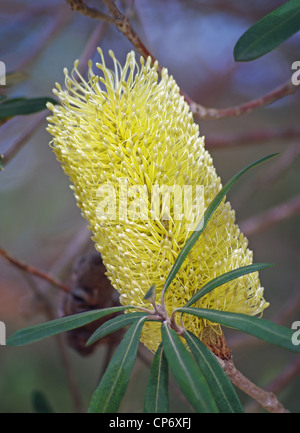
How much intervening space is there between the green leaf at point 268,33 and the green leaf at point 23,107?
0.26m

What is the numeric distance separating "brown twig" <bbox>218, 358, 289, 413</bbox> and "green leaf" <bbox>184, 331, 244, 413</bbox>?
0.23 feet

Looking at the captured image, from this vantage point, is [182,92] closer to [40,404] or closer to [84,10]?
[84,10]

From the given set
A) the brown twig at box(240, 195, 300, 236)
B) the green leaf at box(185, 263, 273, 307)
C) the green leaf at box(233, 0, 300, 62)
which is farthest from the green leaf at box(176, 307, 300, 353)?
the brown twig at box(240, 195, 300, 236)

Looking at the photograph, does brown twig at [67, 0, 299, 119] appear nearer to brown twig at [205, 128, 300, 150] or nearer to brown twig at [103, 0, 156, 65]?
brown twig at [103, 0, 156, 65]

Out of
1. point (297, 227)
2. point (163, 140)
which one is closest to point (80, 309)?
point (163, 140)

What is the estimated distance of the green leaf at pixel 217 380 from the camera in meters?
0.48

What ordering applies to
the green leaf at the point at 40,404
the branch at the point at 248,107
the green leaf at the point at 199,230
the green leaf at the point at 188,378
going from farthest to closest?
the green leaf at the point at 40,404 < the branch at the point at 248,107 < the green leaf at the point at 199,230 < the green leaf at the point at 188,378

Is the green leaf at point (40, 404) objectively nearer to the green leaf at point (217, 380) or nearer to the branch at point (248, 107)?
the green leaf at point (217, 380)

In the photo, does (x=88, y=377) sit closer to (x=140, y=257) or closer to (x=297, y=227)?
(x=297, y=227)

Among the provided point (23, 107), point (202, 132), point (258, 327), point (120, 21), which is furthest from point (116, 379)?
point (202, 132)

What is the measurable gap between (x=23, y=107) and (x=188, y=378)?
41 centimetres

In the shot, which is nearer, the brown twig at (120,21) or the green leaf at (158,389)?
the green leaf at (158,389)
